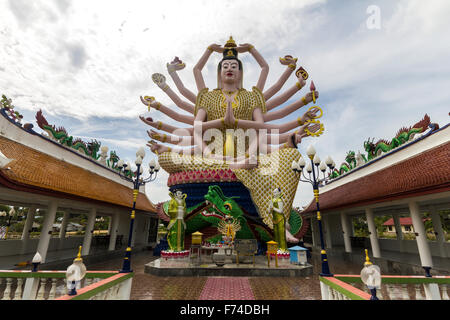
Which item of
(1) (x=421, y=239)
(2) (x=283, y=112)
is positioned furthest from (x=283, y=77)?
(1) (x=421, y=239)

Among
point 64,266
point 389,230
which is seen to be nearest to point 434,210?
point 64,266

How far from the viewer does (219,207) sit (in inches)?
388

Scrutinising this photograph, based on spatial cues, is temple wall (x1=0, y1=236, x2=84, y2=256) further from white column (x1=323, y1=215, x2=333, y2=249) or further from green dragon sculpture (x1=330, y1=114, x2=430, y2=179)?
green dragon sculpture (x1=330, y1=114, x2=430, y2=179)

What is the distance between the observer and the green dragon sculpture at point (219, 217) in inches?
390

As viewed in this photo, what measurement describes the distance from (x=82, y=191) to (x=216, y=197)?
5.37 metres

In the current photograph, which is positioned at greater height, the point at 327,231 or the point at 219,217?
the point at 219,217

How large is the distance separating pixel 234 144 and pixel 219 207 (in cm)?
444

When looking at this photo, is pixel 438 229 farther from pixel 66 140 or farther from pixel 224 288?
pixel 66 140

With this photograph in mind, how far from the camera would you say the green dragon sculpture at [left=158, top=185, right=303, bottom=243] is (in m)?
9.90

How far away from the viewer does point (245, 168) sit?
10.9 m

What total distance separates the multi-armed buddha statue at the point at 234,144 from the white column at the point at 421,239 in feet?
14.4

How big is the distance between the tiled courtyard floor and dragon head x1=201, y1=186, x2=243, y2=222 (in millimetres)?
3049

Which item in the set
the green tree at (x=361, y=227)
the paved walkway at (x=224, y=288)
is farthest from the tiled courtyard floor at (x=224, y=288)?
the green tree at (x=361, y=227)
